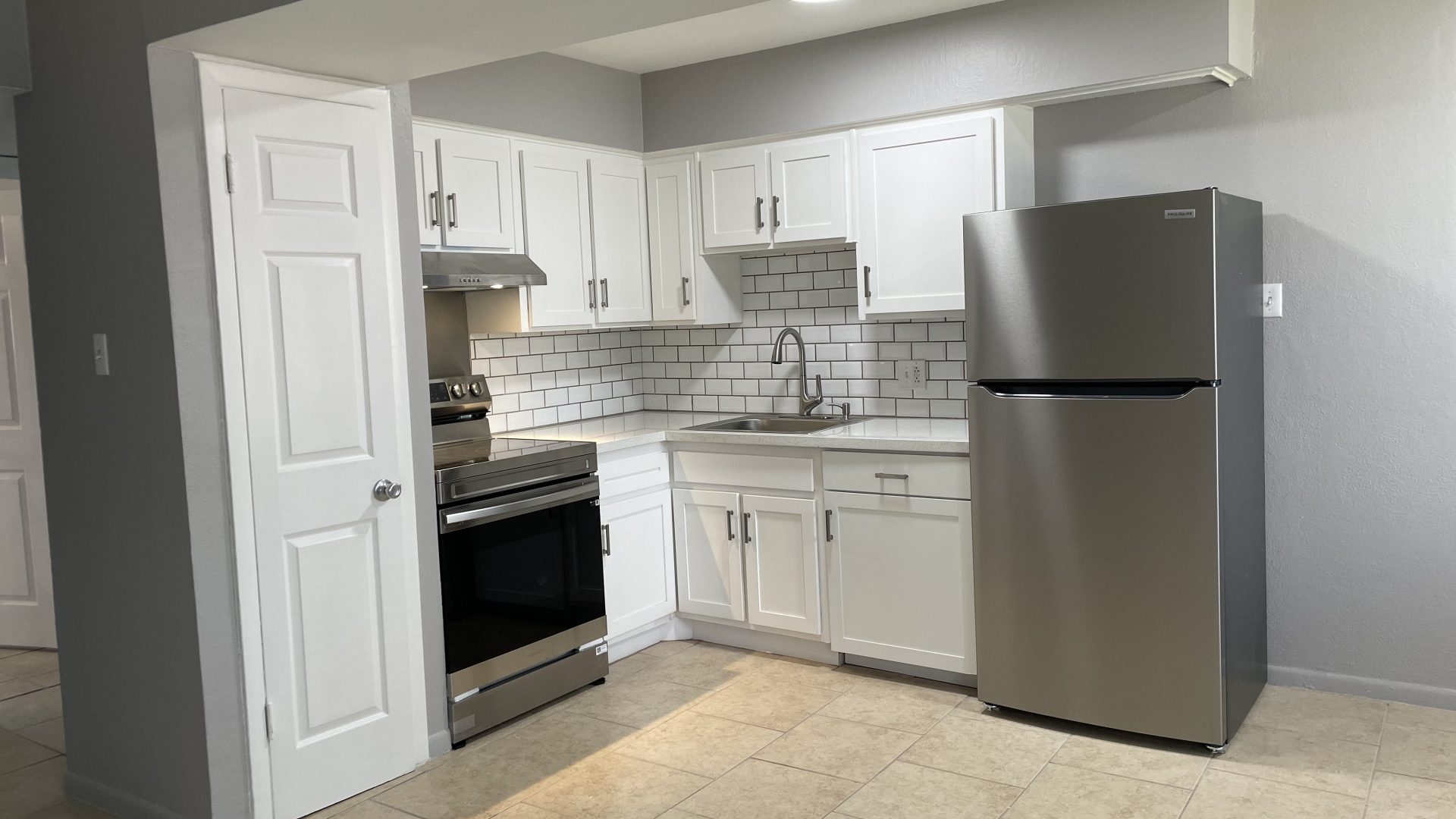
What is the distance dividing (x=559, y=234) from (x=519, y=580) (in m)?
1.36

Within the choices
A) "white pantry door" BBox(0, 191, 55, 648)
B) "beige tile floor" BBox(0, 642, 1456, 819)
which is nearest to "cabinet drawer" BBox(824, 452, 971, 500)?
"beige tile floor" BBox(0, 642, 1456, 819)

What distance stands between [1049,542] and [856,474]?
29.7 inches

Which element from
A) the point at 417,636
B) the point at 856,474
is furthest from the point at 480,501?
the point at 856,474

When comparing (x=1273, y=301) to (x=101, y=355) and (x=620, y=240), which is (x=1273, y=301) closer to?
(x=620, y=240)

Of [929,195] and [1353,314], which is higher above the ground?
[929,195]

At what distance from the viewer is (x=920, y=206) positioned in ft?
12.5

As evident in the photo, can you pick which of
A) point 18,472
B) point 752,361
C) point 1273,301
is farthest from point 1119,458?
point 18,472

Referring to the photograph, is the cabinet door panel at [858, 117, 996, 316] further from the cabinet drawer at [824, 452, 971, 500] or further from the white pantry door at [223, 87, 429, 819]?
the white pantry door at [223, 87, 429, 819]

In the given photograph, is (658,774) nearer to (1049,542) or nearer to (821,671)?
(821,671)

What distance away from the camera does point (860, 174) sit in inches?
154

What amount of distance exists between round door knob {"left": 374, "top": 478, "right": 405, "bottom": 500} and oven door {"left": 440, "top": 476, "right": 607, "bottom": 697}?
0.23 m

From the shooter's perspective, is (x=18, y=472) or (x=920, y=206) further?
(x=18, y=472)

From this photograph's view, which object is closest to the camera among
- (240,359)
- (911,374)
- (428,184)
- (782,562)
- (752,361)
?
(240,359)

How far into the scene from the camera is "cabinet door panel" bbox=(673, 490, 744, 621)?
4.09 meters
